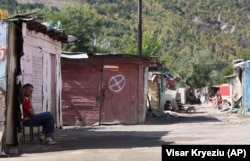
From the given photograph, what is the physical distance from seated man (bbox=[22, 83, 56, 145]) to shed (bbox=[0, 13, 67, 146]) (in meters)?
0.40

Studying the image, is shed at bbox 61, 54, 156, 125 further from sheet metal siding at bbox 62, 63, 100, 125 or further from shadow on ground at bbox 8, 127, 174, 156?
shadow on ground at bbox 8, 127, 174, 156

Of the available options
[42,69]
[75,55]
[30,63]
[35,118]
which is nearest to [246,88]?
[75,55]

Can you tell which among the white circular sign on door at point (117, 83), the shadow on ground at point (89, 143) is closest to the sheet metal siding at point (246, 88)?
the white circular sign on door at point (117, 83)

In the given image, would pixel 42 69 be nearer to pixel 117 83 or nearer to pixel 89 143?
pixel 89 143

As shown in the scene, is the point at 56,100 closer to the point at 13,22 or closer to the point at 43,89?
the point at 43,89

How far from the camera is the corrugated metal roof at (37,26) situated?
1195 cm

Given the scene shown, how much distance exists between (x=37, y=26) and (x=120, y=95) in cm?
827

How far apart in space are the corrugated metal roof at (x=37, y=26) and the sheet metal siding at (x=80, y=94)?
129 inches

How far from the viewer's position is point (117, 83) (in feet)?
72.3

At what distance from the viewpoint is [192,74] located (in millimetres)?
83062

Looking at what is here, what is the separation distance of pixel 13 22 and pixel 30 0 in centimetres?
10638

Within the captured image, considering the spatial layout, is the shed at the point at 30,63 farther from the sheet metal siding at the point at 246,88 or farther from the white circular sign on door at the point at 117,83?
the sheet metal siding at the point at 246,88

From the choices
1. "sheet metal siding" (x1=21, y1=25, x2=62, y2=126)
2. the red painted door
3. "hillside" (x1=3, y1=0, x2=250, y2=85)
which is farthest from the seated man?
"hillside" (x1=3, y1=0, x2=250, y2=85)

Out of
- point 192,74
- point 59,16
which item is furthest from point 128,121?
point 192,74
